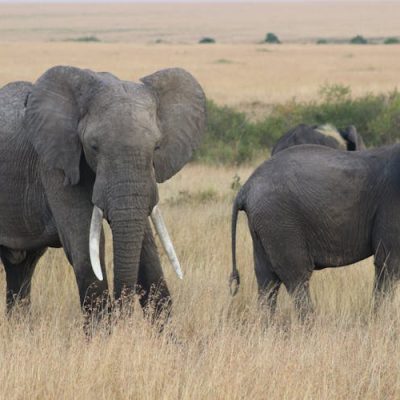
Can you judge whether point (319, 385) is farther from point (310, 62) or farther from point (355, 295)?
point (310, 62)

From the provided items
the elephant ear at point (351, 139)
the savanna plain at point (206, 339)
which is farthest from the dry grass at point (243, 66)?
the savanna plain at point (206, 339)

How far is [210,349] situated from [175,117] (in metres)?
1.45

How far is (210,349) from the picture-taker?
5645mm

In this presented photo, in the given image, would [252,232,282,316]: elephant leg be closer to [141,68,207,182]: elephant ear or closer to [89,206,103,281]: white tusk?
[141,68,207,182]: elephant ear

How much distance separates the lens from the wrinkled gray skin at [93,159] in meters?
5.70

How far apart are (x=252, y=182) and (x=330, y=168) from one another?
513 millimetres

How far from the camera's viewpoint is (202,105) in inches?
258

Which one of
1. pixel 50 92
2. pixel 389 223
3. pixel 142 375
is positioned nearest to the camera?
pixel 142 375

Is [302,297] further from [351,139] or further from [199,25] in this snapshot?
[199,25]

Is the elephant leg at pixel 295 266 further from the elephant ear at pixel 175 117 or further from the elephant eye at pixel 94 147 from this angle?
the elephant eye at pixel 94 147

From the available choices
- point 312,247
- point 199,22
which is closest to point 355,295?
point 312,247

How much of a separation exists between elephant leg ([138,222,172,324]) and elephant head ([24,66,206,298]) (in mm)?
462

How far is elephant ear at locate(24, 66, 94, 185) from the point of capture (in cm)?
606

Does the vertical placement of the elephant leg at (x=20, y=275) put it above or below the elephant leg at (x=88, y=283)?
below
